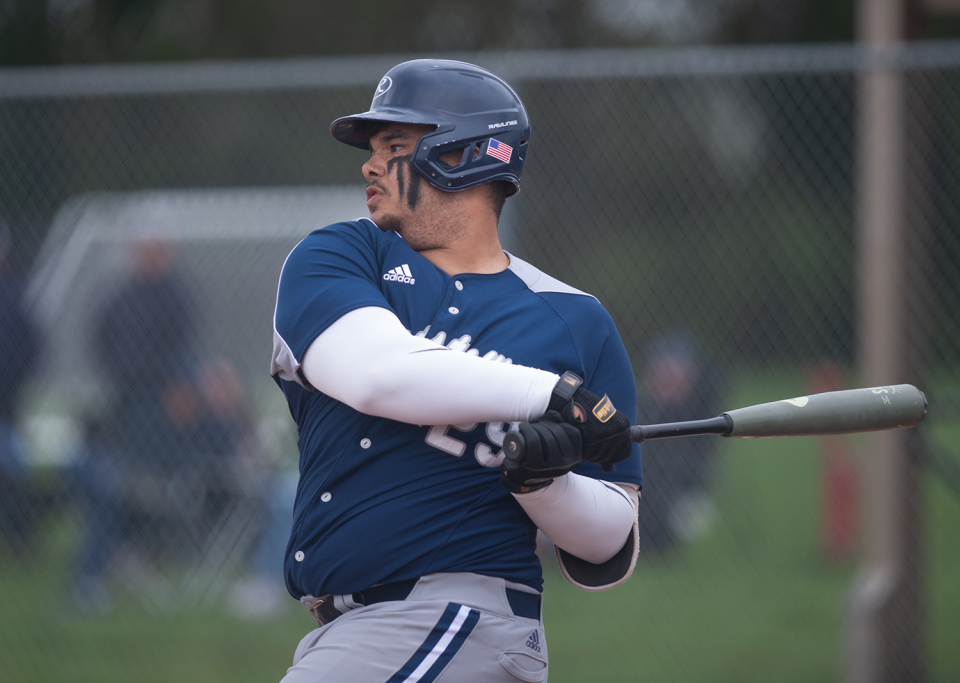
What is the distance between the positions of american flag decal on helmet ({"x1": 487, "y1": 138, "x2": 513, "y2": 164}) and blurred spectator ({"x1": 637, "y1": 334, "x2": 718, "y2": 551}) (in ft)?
10.7

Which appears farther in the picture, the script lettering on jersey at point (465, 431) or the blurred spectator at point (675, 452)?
the blurred spectator at point (675, 452)

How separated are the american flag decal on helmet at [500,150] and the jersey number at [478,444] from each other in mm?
648

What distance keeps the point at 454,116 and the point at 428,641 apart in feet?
3.80

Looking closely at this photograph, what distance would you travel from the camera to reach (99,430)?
516cm

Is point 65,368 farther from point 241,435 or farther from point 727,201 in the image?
point 727,201

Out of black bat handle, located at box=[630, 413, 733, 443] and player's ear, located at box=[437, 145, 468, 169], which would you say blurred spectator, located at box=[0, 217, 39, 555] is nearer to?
player's ear, located at box=[437, 145, 468, 169]

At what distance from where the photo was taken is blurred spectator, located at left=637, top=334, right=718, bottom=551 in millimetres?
5590

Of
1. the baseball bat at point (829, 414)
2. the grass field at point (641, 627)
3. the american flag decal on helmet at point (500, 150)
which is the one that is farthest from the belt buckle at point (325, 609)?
the grass field at point (641, 627)

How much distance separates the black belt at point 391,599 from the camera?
6.42 ft

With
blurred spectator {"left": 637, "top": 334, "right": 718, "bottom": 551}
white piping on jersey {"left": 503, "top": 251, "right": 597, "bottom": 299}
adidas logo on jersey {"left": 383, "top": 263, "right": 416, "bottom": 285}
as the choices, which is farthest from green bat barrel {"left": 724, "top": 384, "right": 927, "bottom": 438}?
blurred spectator {"left": 637, "top": 334, "right": 718, "bottom": 551}

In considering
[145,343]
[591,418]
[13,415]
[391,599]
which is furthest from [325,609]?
[13,415]

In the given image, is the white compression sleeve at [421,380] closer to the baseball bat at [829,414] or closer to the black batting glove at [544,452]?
the black batting glove at [544,452]

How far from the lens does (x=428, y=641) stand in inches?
75.1

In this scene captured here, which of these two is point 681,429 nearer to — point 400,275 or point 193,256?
point 400,275
